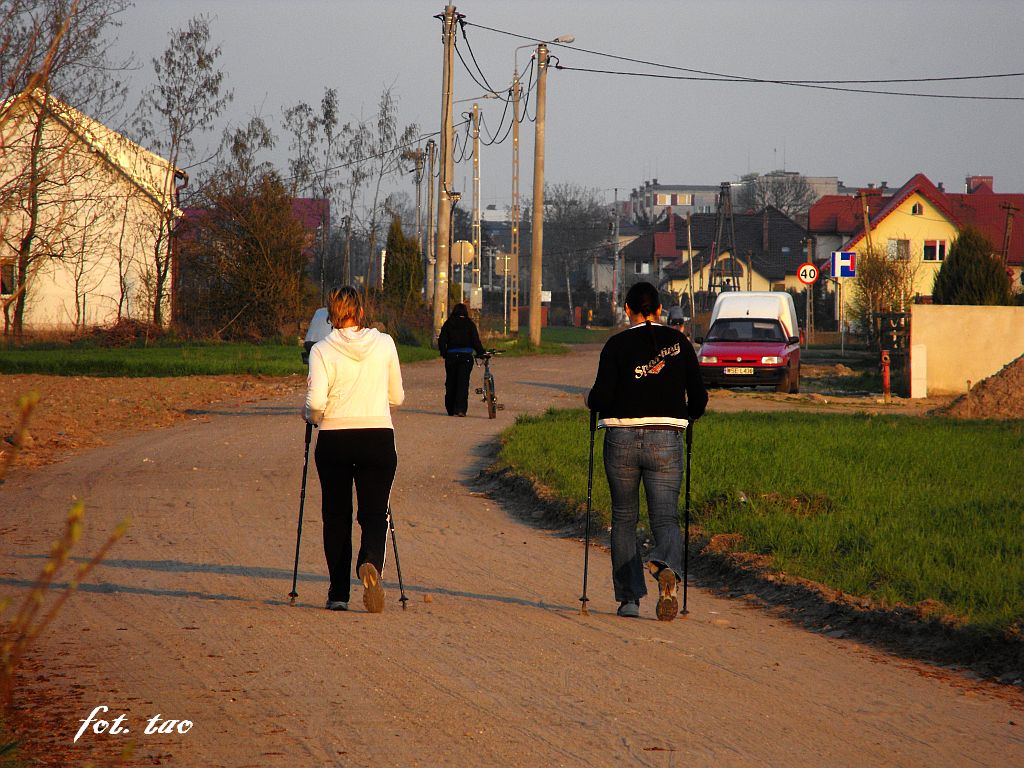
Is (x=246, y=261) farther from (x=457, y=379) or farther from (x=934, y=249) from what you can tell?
(x=934, y=249)

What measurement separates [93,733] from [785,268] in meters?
98.4

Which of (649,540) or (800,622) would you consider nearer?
(800,622)

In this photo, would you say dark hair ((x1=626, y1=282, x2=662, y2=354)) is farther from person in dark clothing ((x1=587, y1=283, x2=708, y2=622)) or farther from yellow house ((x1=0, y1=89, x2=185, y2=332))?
yellow house ((x1=0, y1=89, x2=185, y2=332))

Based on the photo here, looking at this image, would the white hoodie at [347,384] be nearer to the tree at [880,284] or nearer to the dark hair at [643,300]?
the dark hair at [643,300]

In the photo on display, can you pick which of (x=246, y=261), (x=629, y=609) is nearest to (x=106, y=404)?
(x=629, y=609)

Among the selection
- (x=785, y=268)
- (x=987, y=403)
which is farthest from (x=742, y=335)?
(x=785, y=268)

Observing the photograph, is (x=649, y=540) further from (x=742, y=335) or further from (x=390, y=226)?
(x=390, y=226)

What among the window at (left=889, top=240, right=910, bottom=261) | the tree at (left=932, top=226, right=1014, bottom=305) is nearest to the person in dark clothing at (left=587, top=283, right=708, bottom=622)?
the tree at (left=932, top=226, right=1014, bottom=305)

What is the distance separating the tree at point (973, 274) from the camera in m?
36.6

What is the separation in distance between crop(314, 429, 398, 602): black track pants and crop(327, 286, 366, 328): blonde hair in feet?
2.21

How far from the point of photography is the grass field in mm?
8164

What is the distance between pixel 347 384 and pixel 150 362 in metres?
23.2

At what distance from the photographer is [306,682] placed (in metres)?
5.61

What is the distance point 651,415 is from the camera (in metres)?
7.28
